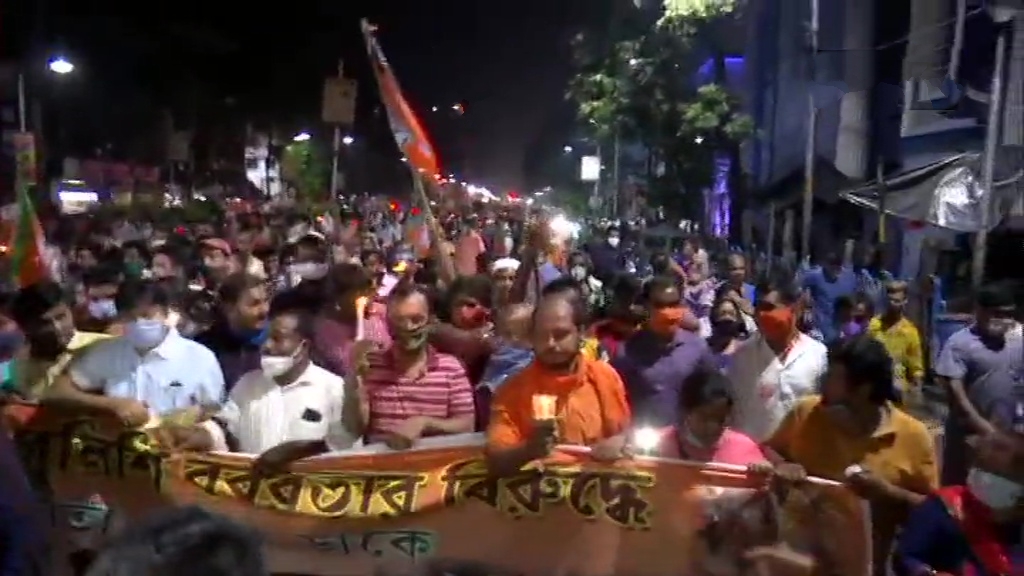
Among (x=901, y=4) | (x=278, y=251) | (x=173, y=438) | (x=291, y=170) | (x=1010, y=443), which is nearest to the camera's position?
(x=1010, y=443)

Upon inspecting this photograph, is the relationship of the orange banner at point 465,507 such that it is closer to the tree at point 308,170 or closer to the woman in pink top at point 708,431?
the woman in pink top at point 708,431

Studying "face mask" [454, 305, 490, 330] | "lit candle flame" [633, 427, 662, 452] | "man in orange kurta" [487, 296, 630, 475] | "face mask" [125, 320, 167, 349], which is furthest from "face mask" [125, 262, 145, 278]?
"lit candle flame" [633, 427, 662, 452]

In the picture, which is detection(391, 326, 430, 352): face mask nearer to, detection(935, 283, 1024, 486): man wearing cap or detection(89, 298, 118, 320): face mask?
detection(89, 298, 118, 320): face mask

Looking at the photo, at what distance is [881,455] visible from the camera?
17.2ft

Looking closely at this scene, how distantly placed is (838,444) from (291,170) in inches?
2184

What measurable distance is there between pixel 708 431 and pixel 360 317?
3.63 meters

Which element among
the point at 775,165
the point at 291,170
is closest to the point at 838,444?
the point at 775,165

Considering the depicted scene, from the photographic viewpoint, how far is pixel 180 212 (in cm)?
3334

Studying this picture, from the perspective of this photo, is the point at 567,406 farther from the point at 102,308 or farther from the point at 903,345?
the point at 903,345

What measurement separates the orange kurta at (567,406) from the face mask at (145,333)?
2.09 metres

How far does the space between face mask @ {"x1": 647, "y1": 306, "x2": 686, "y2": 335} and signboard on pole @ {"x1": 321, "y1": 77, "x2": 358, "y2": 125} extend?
9512mm

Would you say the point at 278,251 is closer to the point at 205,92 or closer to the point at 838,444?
the point at 838,444

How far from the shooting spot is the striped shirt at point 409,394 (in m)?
5.82

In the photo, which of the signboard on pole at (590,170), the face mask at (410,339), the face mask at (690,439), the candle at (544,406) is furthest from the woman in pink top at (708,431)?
the signboard on pole at (590,170)
